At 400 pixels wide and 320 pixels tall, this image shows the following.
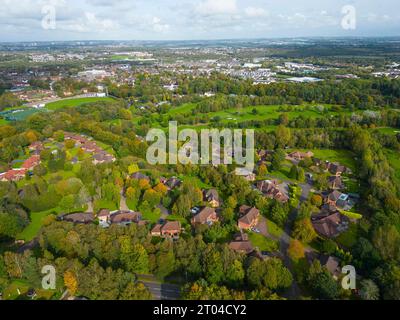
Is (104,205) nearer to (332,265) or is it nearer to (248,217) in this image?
(248,217)

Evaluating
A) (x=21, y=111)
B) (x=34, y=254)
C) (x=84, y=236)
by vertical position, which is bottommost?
(x=34, y=254)

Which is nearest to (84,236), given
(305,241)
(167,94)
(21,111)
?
(305,241)

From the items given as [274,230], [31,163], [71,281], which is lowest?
[274,230]

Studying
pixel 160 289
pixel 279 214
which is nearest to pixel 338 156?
pixel 279 214

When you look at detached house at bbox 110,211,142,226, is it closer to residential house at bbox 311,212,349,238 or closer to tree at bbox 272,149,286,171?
residential house at bbox 311,212,349,238

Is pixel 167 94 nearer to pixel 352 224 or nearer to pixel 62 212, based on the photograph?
pixel 62 212

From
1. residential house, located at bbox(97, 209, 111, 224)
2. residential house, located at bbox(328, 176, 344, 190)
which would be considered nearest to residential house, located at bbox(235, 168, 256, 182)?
residential house, located at bbox(328, 176, 344, 190)
